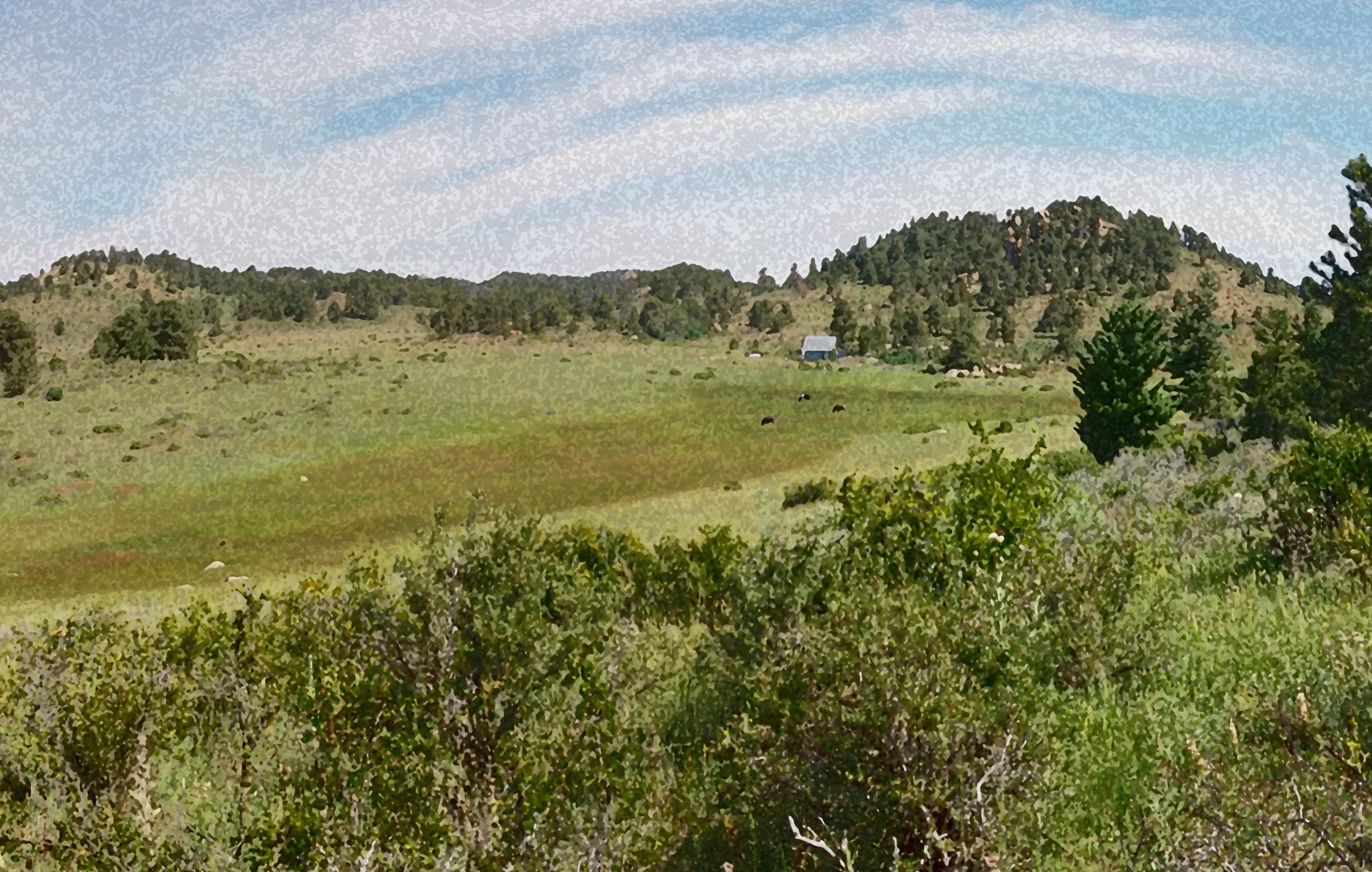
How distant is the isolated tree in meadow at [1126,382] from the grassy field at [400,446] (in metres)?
10.7

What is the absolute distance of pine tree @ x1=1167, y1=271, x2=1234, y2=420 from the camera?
52219mm

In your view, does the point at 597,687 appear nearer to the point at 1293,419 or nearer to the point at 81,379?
the point at 1293,419

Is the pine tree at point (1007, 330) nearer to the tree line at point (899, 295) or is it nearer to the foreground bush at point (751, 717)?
the tree line at point (899, 295)

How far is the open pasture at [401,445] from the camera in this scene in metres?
41.5

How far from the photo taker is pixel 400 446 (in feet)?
207

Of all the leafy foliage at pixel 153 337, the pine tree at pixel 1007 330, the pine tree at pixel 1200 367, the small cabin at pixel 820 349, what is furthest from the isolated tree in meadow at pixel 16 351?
the pine tree at pixel 1007 330

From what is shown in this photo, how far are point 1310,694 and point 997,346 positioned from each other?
128 metres

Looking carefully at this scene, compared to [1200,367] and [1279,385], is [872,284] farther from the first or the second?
[1279,385]

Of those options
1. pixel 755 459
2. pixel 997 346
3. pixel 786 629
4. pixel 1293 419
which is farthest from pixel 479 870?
pixel 997 346

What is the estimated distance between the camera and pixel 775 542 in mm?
11758

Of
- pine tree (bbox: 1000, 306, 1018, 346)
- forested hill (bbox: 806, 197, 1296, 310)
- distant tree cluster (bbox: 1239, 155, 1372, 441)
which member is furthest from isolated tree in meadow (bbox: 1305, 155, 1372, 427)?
forested hill (bbox: 806, 197, 1296, 310)

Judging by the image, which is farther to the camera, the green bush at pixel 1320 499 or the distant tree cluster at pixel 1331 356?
the distant tree cluster at pixel 1331 356

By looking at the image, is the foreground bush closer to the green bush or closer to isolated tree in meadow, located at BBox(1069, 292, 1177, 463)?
the green bush

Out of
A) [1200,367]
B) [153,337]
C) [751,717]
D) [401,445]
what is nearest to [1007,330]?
[1200,367]
